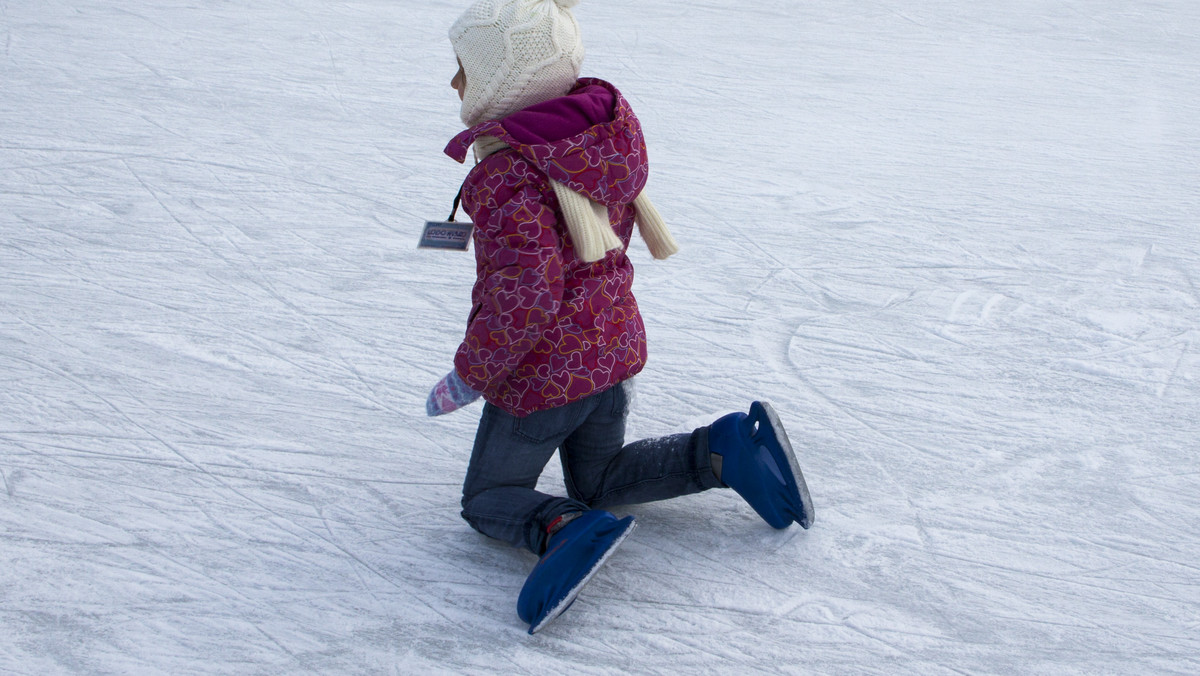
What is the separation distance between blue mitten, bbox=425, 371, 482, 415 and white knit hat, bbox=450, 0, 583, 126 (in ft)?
1.50

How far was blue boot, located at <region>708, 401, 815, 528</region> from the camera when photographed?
2.02m

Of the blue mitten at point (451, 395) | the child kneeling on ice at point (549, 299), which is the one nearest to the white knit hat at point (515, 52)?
the child kneeling on ice at point (549, 299)

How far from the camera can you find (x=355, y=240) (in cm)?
355

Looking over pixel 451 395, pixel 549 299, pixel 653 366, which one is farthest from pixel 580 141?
pixel 653 366

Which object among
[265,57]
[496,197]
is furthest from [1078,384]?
[265,57]

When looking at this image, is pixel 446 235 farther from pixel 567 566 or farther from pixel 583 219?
pixel 567 566

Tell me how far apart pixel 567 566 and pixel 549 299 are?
43cm

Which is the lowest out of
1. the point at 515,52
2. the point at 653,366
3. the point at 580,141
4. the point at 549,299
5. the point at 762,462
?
the point at 653,366

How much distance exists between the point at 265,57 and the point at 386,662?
422 centimetres

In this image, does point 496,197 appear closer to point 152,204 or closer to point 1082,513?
point 1082,513

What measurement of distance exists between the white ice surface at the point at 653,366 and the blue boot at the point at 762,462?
4.3 inches

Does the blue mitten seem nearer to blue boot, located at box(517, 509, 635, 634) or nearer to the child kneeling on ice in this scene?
the child kneeling on ice

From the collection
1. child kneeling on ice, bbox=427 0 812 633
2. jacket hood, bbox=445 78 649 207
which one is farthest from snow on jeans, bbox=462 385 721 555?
jacket hood, bbox=445 78 649 207

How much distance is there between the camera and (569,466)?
221cm
